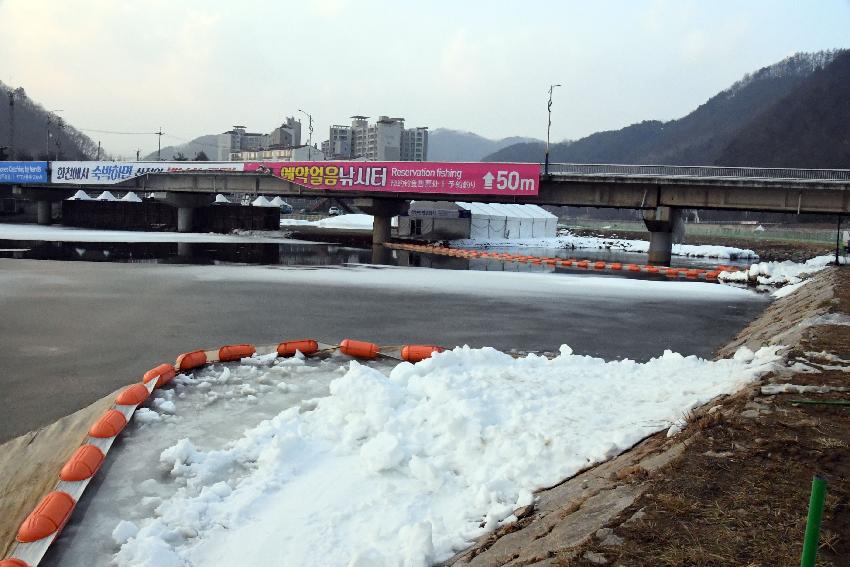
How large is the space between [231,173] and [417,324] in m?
44.5

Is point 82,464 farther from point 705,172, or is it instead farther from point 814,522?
point 705,172

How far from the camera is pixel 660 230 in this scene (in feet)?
138

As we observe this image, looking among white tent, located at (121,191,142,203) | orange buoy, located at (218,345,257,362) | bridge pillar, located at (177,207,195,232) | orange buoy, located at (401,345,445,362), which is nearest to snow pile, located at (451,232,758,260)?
bridge pillar, located at (177,207,195,232)

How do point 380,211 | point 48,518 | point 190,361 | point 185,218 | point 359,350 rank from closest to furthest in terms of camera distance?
point 48,518
point 190,361
point 359,350
point 380,211
point 185,218

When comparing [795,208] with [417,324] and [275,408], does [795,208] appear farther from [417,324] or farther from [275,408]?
[275,408]

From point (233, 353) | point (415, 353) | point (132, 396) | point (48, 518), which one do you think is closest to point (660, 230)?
point (415, 353)

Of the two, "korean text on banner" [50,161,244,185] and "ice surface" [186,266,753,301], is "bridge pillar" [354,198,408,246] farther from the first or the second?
"ice surface" [186,266,753,301]

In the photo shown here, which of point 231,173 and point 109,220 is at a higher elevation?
point 231,173

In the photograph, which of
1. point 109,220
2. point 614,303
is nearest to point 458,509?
point 614,303

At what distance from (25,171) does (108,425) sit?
236 ft

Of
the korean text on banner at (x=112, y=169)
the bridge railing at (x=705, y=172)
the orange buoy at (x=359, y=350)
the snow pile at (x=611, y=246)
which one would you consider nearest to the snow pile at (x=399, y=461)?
the orange buoy at (x=359, y=350)

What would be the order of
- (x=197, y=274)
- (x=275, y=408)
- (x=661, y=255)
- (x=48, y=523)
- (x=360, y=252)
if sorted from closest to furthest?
(x=48, y=523)
(x=275, y=408)
(x=197, y=274)
(x=661, y=255)
(x=360, y=252)

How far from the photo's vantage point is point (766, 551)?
4055 mm

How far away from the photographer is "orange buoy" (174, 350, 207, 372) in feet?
36.6
